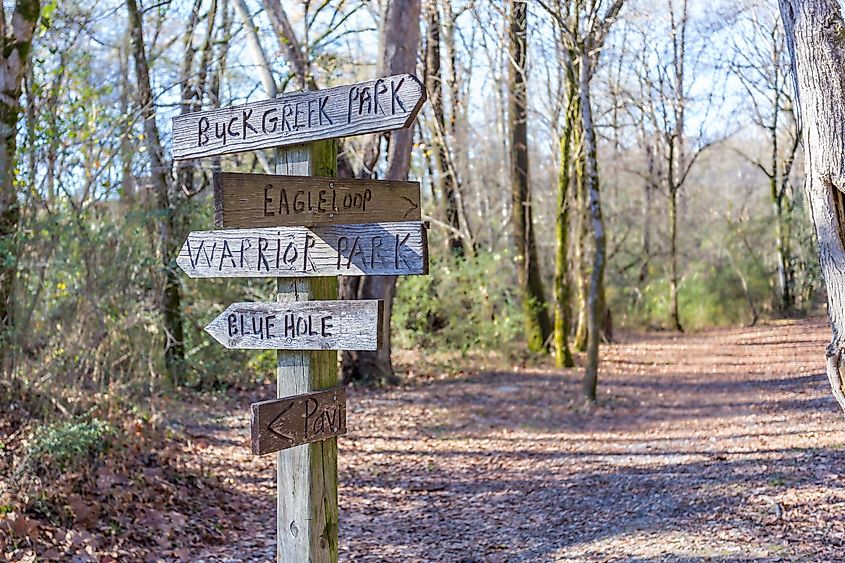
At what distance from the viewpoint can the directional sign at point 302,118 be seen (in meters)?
3.72

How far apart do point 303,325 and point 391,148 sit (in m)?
9.44

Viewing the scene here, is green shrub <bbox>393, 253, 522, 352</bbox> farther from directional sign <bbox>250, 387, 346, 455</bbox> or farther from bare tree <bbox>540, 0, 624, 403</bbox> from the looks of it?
directional sign <bbox>250, 387, 346, 455</bbox>

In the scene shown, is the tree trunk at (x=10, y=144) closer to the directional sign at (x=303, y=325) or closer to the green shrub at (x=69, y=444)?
the green shrub at (x=69, y=444)

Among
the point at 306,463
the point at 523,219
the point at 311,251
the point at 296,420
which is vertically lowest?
the point at 306,463

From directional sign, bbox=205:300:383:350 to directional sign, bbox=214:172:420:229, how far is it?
0.40m

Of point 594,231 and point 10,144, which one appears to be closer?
point 10,144

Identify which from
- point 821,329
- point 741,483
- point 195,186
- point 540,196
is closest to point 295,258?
point 741,483

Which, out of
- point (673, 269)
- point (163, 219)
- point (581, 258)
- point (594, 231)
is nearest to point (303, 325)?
point (163, 219)

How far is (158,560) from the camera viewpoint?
607cm

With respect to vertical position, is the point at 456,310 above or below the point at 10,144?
below

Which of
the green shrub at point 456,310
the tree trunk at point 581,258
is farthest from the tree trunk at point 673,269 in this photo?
the green shrub at point 456,310

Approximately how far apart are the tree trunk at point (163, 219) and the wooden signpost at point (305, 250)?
22.4 ft

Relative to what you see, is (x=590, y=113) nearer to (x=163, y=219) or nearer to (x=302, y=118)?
(x=163, y=219)

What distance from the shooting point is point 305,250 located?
3.92m
